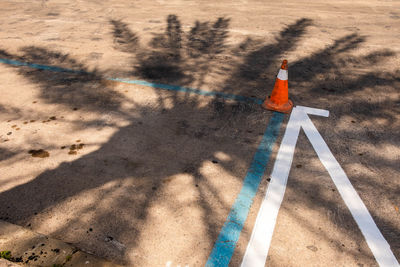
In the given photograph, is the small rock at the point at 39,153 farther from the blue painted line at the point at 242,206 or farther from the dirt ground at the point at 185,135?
the blue painted line at the point at 242,206

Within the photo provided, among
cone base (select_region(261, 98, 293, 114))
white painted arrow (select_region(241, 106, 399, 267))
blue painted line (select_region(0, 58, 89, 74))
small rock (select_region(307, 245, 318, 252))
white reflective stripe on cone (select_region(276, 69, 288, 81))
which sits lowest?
small rock (select_region(307, 245, 318, 252))

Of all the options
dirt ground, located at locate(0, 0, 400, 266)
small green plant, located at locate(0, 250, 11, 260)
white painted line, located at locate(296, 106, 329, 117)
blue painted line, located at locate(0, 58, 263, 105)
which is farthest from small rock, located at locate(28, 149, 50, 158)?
white painted line, located at locate(296, 106, 329, 117)

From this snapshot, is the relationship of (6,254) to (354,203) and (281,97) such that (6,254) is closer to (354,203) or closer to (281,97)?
(354,203)

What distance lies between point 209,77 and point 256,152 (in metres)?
2.13

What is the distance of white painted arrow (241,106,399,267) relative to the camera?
→ 225 cm

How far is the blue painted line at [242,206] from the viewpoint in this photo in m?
2.26

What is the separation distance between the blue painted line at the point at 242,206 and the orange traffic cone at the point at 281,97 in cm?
43

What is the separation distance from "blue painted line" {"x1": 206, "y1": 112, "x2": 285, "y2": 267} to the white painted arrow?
4.4 inches

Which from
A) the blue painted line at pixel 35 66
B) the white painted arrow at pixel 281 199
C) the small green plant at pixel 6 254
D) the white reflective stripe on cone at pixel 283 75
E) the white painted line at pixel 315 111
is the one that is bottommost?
the small green plant at pixel 6 254

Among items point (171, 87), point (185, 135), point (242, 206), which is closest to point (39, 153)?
point (185, 135)

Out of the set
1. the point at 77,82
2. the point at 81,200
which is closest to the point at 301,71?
the point at 77,82

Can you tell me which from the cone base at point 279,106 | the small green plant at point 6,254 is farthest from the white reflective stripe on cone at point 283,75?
the small green plant at point 6,254

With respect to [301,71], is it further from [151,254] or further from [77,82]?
[151,254]

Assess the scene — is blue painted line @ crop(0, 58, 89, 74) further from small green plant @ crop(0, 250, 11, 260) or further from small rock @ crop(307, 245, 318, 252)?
small rock @ crop(307, 245, 318, 252)
